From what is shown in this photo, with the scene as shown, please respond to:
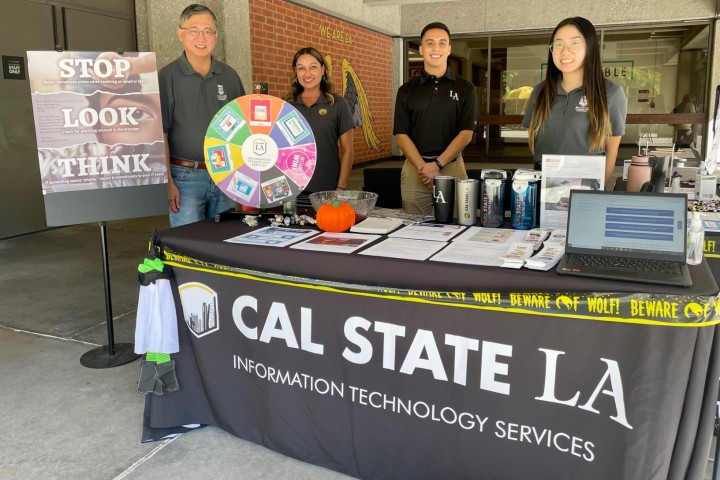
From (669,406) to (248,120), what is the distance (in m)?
1.68

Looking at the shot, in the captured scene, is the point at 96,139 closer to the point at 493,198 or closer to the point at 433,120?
the point at 433,120

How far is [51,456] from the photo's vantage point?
2.17 m

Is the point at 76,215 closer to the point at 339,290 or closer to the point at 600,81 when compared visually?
the point at 339,290

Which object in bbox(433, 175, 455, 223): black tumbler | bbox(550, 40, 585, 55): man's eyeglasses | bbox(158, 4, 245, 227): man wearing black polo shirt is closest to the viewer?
bbox(433, 175, 455, 223): black tumbler

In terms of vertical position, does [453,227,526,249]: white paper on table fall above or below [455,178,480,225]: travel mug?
below

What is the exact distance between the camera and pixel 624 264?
161cm

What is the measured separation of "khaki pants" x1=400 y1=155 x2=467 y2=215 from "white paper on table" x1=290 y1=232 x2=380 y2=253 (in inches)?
51.6

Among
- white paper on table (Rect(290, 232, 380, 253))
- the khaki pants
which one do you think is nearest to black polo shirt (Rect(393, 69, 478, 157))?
the khaki pants

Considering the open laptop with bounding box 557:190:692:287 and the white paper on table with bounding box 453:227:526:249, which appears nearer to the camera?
the open laptop with bounding box 557:190:692:287

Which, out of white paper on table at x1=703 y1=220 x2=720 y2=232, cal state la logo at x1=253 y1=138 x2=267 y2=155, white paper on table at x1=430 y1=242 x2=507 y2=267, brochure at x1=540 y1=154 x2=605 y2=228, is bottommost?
white paper on table at x1=430 y1=242 x2=507 y2=267

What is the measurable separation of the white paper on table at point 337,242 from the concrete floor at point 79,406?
0.76m

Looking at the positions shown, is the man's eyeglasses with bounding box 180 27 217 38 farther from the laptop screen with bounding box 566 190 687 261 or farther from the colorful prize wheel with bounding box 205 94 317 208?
the laptop screen with bounding box 566 190 687 261

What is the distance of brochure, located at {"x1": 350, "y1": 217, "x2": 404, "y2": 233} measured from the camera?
84.9 inches

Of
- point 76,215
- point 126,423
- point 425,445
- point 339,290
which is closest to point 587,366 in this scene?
point 425,445
